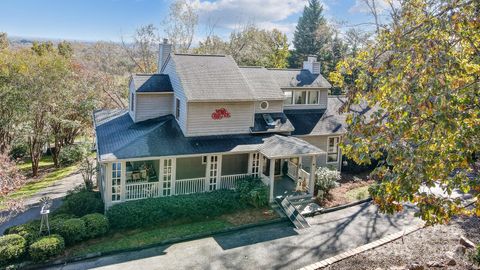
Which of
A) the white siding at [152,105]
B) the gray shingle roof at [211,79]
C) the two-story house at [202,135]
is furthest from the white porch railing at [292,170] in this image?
the white siding at [152,105]

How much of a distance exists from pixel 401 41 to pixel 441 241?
334 inches

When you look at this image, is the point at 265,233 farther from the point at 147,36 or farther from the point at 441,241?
the point at 147,36

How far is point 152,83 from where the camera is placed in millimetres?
20375

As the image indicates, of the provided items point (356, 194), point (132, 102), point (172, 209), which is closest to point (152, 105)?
point (132, 102)

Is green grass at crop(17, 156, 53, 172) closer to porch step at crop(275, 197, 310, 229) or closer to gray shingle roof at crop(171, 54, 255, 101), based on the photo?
gray shingle roof at crop(171, 54, 255, 101)

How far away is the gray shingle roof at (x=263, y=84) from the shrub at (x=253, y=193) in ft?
17.4

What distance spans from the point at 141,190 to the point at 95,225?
124 inches

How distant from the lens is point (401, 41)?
781 cm

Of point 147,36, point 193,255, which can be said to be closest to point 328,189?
point 193,255

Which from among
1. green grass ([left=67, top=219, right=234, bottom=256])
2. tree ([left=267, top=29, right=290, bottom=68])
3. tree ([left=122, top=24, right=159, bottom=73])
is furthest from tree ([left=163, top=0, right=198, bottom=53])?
green grass ([left=67, top=219, right=234, bottom=256])

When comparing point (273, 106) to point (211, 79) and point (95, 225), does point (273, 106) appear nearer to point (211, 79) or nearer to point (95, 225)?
point (211, 79)

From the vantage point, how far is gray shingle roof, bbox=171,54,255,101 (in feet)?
59.4

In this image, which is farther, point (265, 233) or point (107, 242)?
point (265, 233)

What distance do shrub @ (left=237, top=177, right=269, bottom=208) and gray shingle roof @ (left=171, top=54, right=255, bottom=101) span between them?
4.65 m
